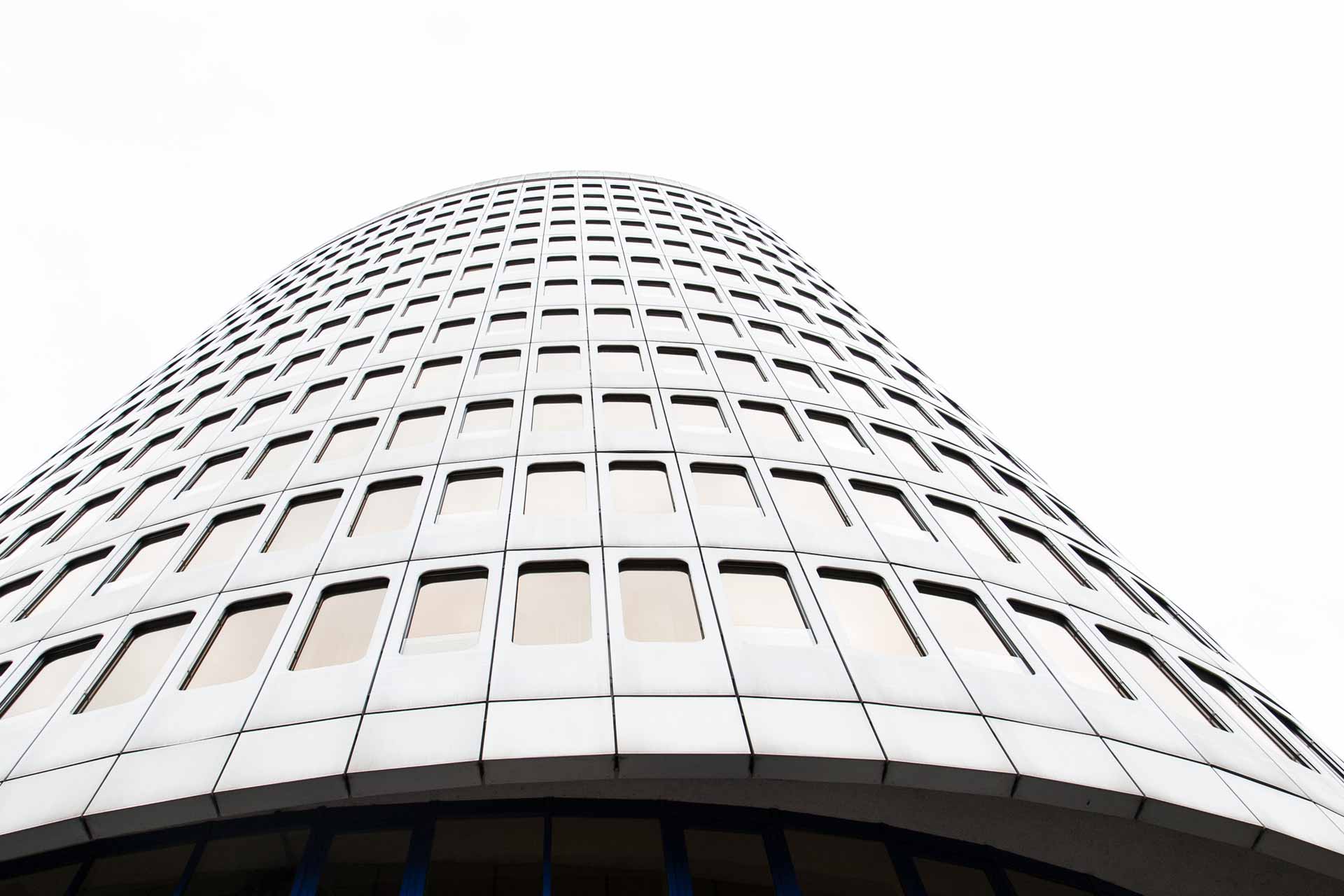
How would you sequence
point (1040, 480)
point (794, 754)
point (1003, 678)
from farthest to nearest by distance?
point (1040, 480) → point (1003, 678) → point (794, 754)

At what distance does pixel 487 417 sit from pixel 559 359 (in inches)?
113

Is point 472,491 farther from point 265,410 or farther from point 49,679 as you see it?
point 265,410

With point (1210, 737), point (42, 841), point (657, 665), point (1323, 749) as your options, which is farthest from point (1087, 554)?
point (42, 841)

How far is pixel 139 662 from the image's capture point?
1184 centimetres

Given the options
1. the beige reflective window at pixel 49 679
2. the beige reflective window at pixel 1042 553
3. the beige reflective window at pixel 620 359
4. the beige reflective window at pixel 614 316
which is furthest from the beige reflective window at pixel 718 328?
the beige reflective window at pixel 49 679

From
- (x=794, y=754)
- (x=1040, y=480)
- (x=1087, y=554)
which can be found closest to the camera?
(x=794, y=754)

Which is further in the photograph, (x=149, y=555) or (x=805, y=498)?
(x=149, y=555)

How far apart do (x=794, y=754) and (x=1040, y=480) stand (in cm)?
1664

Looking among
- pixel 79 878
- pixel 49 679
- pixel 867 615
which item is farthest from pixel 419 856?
pixel 49 679

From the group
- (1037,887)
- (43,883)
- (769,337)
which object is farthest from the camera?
(769,337)

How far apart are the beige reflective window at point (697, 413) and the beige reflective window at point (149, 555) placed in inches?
414

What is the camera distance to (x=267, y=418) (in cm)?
1889

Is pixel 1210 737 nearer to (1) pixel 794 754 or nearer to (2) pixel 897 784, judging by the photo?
(2) pixel 897 784

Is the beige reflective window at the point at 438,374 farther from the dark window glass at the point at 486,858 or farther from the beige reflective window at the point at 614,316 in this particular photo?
the dark window glass at the point at 486,858
